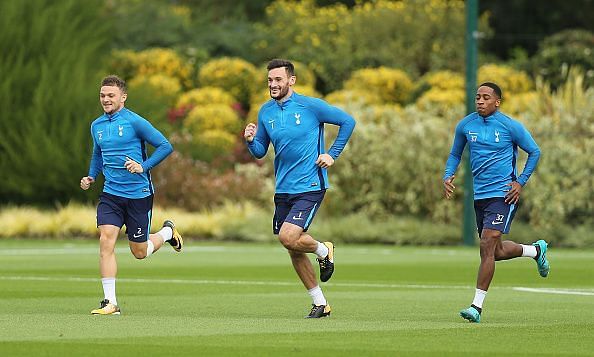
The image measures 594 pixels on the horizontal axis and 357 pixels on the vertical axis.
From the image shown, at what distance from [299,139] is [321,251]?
1.01 metres

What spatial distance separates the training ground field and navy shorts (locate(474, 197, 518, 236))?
31.9 inches

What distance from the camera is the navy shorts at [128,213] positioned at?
569 inches

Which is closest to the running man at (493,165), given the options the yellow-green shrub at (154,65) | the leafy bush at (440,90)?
the leafy bush at (440,90)

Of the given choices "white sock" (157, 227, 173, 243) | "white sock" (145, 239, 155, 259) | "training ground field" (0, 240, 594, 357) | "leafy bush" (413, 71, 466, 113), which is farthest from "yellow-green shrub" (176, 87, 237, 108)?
"white sock" (145, 239, 155, 259)

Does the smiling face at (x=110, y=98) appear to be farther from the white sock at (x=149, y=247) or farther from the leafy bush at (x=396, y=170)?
the leafy bush at (x=396, y=170)

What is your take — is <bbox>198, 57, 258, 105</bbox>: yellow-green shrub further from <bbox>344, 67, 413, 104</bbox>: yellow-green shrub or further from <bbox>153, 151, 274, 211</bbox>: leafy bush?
<bbox>153, 151, 274, 211</bbox>: leafy bush

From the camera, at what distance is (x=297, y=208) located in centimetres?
1370

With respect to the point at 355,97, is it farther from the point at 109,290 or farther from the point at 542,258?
the point at 109,290

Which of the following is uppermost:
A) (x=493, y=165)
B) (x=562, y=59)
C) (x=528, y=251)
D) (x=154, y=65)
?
(x=493, y=165)

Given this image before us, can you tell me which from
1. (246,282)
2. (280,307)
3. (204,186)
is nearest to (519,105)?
(204,186)

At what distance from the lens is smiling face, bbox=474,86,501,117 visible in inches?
547

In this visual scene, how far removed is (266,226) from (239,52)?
16.4 m

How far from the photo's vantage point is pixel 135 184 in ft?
47.8

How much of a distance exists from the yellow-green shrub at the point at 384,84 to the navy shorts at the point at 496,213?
27.1 meters
